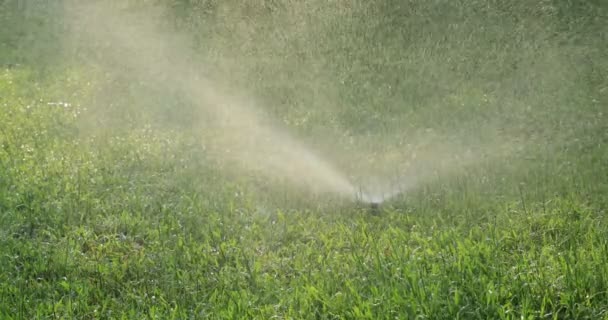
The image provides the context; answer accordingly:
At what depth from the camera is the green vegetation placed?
4.41 m

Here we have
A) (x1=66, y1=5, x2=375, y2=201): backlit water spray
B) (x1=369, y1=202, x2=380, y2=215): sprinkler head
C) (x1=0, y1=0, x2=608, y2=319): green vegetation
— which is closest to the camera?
(x1=0, y1=0, x2=608, y2=319): green vegetation

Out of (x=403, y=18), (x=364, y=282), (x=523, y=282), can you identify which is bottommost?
(x=364, y=282)

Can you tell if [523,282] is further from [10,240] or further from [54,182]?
[54,182]

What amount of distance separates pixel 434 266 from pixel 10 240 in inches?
131

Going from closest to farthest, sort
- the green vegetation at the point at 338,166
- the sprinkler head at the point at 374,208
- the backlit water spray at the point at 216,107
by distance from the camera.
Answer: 1. the green vegetation at the point at 338,166
2. the sprinkler head at the point at 374,208
3. the backlit water spray at the point at 216,107

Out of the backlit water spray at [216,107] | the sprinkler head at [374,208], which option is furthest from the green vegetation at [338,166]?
the backlit water spray at [216,107]

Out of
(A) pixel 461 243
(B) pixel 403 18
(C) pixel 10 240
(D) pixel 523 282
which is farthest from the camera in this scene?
(B) pixel 403 18

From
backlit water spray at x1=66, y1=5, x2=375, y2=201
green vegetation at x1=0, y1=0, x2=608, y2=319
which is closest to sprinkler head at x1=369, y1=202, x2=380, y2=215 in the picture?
green vegetation at x1=0, y1=0, x2=608, y2=319

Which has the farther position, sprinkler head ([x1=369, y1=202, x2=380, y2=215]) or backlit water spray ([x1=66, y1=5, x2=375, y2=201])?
backlit water spray ([x1=66, y1=5, x2=375, y2=201])

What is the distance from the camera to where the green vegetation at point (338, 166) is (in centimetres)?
441

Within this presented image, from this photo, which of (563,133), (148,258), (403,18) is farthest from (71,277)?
(403,18)

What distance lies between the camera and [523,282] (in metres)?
3.86

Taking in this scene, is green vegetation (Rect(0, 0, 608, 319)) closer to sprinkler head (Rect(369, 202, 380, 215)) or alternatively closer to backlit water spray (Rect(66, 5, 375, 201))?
sprinkler head (Rect(369, 202, 380, 215))

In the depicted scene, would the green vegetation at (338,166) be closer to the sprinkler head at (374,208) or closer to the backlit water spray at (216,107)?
the sprinkler head at (374,208)
